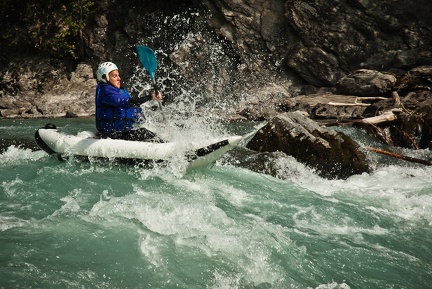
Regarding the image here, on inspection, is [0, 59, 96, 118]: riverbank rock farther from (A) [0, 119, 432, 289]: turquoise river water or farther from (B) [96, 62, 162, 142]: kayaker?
(A) [0, 119, 432, 289]: turquoise river water

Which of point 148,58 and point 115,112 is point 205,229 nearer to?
point 115,112

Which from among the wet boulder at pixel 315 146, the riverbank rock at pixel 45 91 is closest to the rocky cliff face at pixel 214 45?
the riverbank rock at pixel 45 91

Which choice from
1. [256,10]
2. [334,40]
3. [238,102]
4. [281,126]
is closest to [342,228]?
[281,126]

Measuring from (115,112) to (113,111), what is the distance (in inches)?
1.4

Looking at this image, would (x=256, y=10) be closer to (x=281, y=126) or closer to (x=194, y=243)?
(x=281, y=126)

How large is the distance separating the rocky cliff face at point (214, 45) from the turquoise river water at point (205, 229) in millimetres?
8804

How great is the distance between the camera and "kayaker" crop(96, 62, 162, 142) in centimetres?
570

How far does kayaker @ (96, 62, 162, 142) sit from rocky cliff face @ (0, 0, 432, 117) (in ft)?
26.9

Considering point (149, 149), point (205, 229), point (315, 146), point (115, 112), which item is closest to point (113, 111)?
point (115, 112)

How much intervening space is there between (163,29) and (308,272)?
14.8 metres

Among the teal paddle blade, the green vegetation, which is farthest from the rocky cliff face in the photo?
the teal paddle blade

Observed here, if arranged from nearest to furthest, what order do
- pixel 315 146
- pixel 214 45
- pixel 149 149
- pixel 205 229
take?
pixel 205 229, pixel 149 149, pixel 315 146, pixel 214 45

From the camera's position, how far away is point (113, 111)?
580cm

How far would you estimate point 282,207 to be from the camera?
15.1ft
